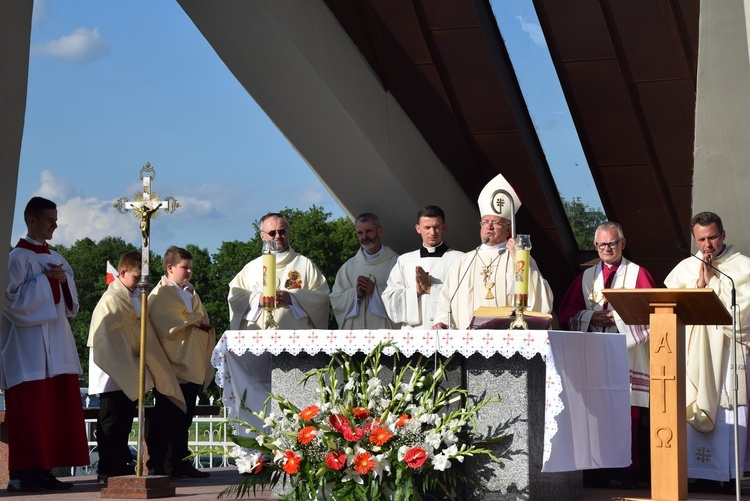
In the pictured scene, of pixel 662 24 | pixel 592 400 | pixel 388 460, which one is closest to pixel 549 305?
pixel 592 400

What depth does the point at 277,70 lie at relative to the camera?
33.5ft

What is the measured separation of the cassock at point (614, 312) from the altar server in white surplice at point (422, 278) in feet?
3.14

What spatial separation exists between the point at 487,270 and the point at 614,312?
3.89 feet

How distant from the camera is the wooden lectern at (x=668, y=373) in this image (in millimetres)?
6072

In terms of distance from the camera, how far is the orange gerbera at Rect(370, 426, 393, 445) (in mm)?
5859

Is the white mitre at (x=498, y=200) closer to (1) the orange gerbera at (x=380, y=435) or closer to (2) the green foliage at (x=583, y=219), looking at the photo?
(1) the orange gerbera at (x=380, y=435)

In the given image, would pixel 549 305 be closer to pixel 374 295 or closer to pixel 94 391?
pixel 374 295

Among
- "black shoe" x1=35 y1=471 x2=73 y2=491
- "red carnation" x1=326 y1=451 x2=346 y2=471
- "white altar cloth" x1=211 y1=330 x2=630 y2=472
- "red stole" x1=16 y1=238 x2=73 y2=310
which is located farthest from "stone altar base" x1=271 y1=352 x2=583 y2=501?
"red stole" x1=16 y1=238 x2=73 y2=310

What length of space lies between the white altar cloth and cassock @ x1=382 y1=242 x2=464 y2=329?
7.06 feet

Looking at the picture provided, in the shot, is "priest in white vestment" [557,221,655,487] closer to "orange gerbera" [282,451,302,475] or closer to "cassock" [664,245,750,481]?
"cassock" [664,245,750,481]

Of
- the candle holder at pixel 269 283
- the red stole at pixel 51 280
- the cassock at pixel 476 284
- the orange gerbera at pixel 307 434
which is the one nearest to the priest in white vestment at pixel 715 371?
the cassock at pixel 476 284

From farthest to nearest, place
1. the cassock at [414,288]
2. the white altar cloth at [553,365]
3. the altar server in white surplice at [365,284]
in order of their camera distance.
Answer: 1. the altar server in white surplice at [365,284]
2. the cassock at [414,288]
3. the white altar cloth at [553,365]

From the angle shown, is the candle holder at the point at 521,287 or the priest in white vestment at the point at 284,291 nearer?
the candle holder at the point at 521,287

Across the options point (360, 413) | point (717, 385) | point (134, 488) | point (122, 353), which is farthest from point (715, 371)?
point (122, 353)
